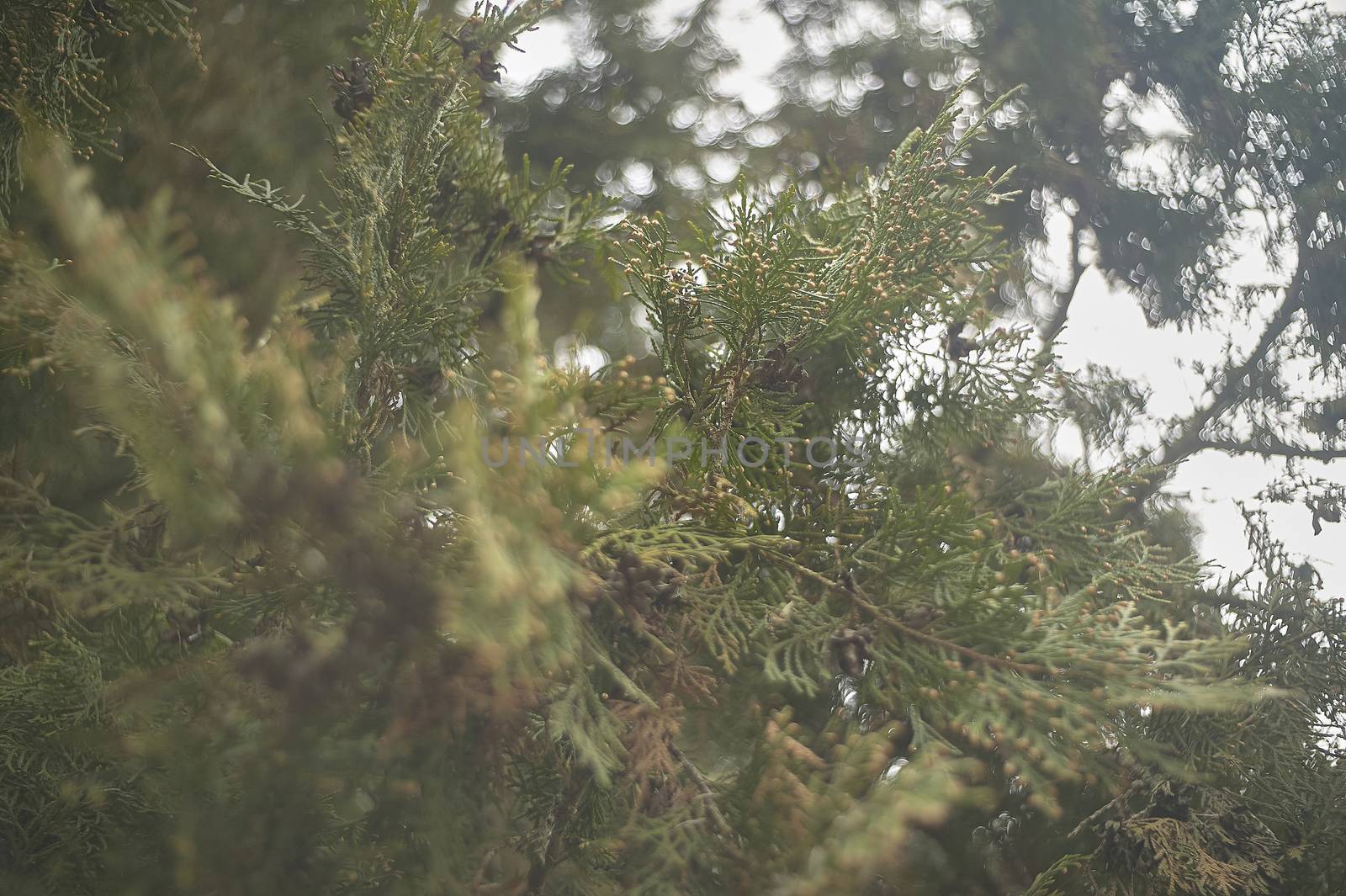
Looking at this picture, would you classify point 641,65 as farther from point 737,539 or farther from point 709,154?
point 737,539

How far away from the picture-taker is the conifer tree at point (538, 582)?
0.65 meters

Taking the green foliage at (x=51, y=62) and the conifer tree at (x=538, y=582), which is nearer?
the conifer tree at (x=538, y=582)

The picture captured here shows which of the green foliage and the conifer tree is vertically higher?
the green foliage

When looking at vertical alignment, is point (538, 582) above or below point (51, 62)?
below

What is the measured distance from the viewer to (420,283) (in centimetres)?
89

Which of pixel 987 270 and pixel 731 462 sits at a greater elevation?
pixel 987 270

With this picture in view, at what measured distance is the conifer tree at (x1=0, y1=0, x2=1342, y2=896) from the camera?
648 millimetres

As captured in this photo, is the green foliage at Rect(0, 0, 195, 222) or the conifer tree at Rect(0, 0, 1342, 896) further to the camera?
the green foliage at Rect(0, 0, 195, 222)

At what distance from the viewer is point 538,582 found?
2.06ft

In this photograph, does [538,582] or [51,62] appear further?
[51,62]

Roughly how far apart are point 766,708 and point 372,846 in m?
0.51

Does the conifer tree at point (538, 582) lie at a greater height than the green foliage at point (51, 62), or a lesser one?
lesser

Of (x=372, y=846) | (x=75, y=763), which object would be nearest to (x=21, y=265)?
A: (x=372, y=846)

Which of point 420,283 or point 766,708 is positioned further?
point 766,708
